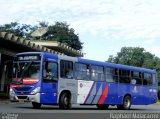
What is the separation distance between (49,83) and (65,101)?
57.6 inches

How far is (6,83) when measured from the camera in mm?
33406

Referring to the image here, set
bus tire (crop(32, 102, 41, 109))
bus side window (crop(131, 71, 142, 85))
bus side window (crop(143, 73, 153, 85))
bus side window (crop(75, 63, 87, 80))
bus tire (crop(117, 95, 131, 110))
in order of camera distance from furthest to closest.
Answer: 1. bus side window (crop(143, 73, 153, 85))
2. bus side window (crop(131, 71, 142, 85))
3. bus tire (crop(117, 95, 131, 110))
4. bus side window (crop(75, 63, 87, 80))
5. bus tire (crop(32, 102, 41, 109))

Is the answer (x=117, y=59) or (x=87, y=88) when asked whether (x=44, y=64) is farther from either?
(x=117, y=59)

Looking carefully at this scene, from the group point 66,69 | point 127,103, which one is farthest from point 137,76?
point 66,69

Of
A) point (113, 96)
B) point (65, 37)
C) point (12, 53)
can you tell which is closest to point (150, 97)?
point (113, 96)

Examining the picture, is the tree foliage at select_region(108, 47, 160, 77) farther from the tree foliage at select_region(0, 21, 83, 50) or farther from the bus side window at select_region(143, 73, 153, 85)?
the bus side window at select_region(143, 73, 153, 85)

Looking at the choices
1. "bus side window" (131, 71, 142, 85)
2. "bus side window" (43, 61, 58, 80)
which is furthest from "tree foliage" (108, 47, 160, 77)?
"bus side window" (43, 61, 58, 80)

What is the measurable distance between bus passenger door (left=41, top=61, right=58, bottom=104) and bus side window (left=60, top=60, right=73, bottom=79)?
0.48 m

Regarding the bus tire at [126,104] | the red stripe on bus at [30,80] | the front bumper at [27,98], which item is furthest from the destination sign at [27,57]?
the bus tire at [126,104]

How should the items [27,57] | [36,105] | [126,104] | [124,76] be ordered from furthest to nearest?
[126,104], [124,76], [36,105], [27,57]

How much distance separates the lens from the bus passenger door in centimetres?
1911

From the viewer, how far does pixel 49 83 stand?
765 inches

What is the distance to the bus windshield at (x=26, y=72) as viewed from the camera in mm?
19172

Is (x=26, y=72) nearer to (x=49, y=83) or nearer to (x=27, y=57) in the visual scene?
(x=27, y=57)
